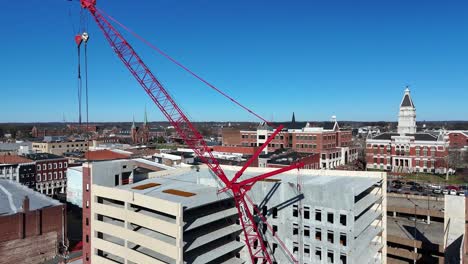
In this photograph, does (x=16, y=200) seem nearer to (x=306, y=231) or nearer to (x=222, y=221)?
(x=222, y=221)

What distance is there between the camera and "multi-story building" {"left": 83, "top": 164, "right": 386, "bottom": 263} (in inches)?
1201

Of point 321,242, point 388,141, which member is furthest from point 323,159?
point 321,242

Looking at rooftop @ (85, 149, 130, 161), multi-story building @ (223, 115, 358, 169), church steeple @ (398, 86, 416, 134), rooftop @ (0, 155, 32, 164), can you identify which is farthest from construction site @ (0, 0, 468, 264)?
church steeple @ (398, 86, 416, 134)

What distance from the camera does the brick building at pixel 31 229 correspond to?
A: 1510 inches

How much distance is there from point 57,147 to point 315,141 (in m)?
74.4

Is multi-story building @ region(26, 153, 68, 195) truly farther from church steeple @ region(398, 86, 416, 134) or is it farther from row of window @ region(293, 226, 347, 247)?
church steeple @ region(398, 86, 416, 134)

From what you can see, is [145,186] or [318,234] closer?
[318,234]

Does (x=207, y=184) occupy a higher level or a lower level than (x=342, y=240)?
higher

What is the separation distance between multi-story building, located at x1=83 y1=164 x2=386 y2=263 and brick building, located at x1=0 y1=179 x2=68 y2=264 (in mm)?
6532

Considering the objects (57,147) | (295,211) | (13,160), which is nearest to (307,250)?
(295,211)

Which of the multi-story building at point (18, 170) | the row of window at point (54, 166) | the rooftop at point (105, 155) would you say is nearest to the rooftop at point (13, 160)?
the multi-story building at point (18, 170)

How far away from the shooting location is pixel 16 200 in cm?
4409

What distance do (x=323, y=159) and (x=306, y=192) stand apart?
203 feet

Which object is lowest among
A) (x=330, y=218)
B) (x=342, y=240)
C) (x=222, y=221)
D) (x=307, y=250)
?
(x=307, y=250)
